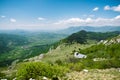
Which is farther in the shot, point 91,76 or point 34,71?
point 91,76

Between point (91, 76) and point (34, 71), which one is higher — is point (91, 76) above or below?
below

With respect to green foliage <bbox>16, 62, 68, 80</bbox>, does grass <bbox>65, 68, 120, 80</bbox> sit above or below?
below

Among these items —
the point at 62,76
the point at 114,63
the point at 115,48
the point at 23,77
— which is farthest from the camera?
the point at 115,48

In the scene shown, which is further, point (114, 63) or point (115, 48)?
point (115, 48)

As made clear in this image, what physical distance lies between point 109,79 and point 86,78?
603 cm

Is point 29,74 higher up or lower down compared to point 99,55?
higher up

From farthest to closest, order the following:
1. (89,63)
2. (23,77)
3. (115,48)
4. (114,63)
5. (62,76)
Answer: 1. (115,48)
2. (89,63)
3. (114,63)
4. (62,76)
5. (23,77)

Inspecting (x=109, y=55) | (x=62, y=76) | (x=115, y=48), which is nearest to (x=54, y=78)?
(x=62, y=76)

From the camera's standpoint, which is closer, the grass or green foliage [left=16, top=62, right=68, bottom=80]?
green foliage [left=16, top=62, right=68, bottom=80]

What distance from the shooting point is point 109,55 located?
176125 millimetres

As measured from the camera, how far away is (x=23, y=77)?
50781 mm

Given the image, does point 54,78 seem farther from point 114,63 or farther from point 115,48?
point 115,48

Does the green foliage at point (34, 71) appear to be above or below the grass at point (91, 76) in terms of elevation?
above

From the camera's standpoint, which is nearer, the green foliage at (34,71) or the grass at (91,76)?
the green foliage at (34,71)
